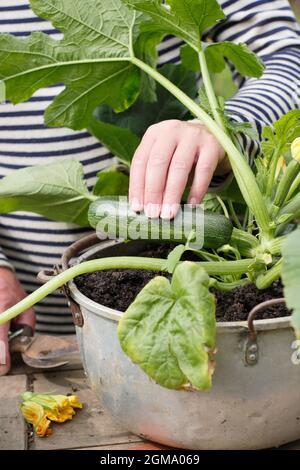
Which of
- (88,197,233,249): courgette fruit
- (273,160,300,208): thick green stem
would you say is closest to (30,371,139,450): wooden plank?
(88,197,233,249): courgette fruit

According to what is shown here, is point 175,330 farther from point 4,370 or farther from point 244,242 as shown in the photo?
point 4,370

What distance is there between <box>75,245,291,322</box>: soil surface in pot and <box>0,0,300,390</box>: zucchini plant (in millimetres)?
20

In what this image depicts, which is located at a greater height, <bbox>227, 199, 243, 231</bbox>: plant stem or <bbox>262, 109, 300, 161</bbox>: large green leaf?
<bbox>262, 109, 300, 161</bbox>: large green leaf

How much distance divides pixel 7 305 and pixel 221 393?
526mm

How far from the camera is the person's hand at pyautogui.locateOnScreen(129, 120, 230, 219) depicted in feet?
2.69

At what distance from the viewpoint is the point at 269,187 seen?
84 centimetres

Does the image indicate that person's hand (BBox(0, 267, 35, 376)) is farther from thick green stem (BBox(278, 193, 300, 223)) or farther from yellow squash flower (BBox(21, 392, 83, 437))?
thick green stem (BBox(278, 193, 300, 223))

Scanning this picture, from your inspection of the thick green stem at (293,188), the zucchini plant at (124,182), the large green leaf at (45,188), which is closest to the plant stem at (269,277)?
the zucchini plant at (124,182)

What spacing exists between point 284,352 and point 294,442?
18 cm

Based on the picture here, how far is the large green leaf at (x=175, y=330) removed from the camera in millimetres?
648

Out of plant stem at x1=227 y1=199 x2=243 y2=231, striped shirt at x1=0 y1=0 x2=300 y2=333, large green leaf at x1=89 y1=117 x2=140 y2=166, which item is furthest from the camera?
striped shirt at x1=0 y1=0 x2=300 y2=333

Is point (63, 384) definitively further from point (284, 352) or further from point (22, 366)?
point (284, 352)

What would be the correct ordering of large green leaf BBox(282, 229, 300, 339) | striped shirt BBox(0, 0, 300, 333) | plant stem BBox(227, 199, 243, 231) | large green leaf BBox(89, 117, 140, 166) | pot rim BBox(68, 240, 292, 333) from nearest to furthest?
large green leaf BBox(282, 229, 300, 339) → pot rim BBox(68, 240, 292, 333) → plant stem BBox(227, 199, 243, 231) → large green leaf BBox(89, 117, 140, 166) → striped shirt BBox(0, 0, 300, 333)

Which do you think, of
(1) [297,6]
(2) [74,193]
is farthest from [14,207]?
(1) [297,6]
